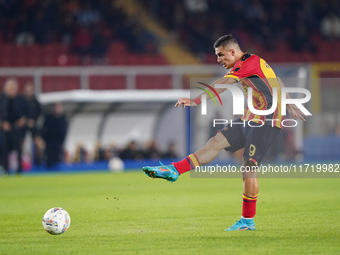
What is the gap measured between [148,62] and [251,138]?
52.0 ft

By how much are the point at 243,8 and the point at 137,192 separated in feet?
51.7

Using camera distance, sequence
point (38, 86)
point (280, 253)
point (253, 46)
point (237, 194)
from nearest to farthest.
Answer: point (280, 253)
point (237, 194)
point (38, 86)
point (253, 46)

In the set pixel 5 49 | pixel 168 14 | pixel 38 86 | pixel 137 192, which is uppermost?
pixel 168 14

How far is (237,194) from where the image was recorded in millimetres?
9555

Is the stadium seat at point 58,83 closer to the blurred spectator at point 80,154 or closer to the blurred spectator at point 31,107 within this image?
the blurred spectator at point 80,154

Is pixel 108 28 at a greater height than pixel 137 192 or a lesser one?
greater

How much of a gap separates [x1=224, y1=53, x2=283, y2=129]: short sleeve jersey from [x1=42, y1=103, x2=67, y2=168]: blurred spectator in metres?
10.2

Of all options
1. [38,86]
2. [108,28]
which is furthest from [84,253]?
[108,28]

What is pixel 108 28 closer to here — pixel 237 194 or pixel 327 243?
pixel 237 194

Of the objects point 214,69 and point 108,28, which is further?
point 108,28

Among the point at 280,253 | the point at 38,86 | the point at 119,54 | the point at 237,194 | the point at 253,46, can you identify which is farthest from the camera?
the point at 253,46

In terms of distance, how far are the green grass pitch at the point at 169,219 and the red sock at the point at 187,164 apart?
23.5 inches

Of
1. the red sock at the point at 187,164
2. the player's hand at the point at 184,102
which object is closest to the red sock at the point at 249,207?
the red sock at the point at 187,164

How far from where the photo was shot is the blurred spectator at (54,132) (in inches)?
604
